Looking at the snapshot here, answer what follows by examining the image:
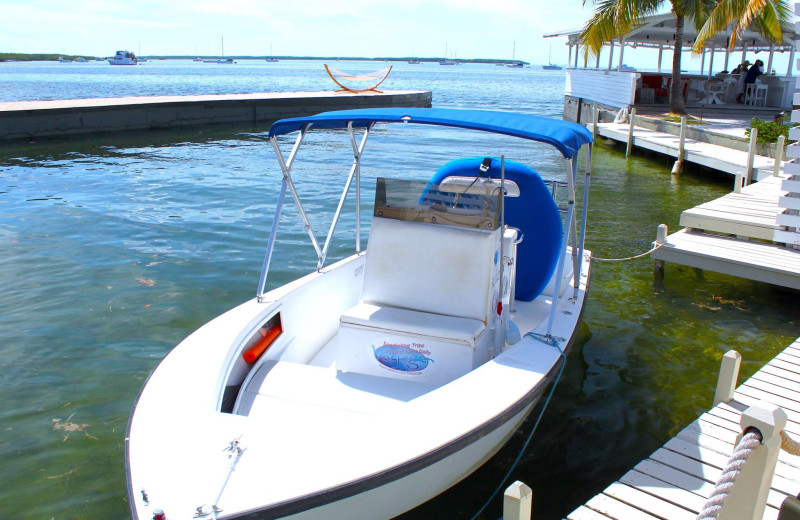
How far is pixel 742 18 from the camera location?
15.6 metres

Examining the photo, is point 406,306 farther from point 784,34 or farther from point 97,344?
point 784,34

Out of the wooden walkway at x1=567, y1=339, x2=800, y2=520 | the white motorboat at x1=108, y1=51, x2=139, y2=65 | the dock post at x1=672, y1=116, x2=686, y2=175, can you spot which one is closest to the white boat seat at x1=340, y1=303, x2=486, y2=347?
the wooden walkway at x1=567, y1=339, x2=800, y2=520

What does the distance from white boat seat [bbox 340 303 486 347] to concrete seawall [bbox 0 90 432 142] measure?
19.2m

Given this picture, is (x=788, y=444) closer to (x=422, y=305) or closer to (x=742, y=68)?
(x=422, y=305)

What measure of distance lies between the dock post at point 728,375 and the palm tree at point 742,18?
44.0 ft

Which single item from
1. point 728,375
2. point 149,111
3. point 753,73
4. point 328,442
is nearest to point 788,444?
point 328,442

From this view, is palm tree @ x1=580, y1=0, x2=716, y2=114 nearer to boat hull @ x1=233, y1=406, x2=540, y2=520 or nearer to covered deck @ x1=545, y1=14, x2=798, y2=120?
covered deck @ x1=545, y1=14, x2=798, y2=120

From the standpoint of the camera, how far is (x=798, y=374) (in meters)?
4.81

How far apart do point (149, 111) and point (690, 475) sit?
77.2ft

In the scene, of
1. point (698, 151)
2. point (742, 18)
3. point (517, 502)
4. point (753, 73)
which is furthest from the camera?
point (753, 73)

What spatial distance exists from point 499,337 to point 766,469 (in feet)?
7.64

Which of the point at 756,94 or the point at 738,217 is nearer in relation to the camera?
the point at 738,217

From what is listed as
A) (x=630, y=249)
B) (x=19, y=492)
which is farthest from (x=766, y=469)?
(x=630, y=249)

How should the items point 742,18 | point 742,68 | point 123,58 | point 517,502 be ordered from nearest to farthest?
point 517,502
point 742,18
point 742,68
point 123,58
